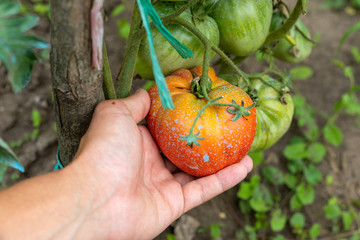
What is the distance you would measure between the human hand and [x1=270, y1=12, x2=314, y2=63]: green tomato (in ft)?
1.57

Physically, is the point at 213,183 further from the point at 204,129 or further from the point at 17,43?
the point at 17,43

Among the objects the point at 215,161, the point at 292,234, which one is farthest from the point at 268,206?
the point at 215,161

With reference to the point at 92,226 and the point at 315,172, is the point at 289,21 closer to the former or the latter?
the point at 92,226

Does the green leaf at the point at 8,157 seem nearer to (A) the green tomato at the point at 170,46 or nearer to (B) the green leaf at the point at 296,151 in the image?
(A) the green tomato at the point at 170,46

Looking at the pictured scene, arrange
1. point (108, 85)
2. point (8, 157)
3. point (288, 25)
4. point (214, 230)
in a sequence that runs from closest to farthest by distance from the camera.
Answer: point (8, 157)
point (108, 85)
point (288, 25)
point (214, 230)

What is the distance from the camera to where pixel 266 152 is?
6.91 ft

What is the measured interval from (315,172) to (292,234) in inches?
14.7

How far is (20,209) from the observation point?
69 cm

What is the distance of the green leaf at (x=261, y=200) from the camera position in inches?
70.3

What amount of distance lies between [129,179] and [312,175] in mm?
1369

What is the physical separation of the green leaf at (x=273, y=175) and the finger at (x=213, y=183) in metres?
0.95

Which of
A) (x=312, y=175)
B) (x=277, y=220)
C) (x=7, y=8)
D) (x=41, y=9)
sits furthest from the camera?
(x=41, y=9)

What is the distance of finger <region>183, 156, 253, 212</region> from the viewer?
97cm

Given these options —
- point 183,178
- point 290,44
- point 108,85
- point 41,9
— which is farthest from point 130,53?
point 41,9
